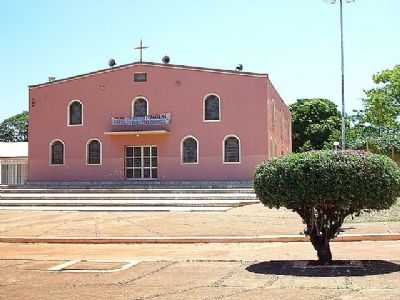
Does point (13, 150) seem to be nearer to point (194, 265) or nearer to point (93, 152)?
point (93, 152)

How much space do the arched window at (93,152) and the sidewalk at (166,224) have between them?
29.7 ft

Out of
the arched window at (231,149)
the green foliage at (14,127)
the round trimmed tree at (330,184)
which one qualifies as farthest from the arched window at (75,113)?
the green foliage at (14,127)

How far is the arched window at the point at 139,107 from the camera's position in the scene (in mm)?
27828

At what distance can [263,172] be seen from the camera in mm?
8500

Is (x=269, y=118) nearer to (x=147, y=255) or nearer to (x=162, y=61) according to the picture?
(x=162, y=61)

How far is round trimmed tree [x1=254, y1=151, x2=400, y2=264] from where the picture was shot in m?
7.87

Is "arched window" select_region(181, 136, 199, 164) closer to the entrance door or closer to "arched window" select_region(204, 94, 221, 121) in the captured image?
"arched window" select_region(204, 94, 221, 121)

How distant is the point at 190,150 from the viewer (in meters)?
27.2

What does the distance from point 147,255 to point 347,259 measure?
12.0 ft

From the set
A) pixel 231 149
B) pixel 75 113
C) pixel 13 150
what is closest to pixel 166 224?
pixel 231 149

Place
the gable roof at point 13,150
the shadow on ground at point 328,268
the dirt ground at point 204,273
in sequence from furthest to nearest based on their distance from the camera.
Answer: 1. the gable roof at point 13,150
2. the shadow on ground at point 328,268
3. the dirt ground at point 204,273

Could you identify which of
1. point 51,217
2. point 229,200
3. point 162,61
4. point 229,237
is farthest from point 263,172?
point 162,61

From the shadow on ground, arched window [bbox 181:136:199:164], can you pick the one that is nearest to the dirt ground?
the shadow on ground

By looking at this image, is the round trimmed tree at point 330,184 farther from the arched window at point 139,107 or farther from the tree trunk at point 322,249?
the arched window at point 139,107
